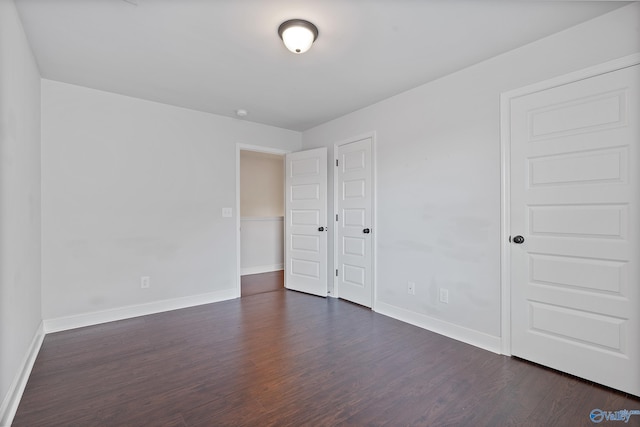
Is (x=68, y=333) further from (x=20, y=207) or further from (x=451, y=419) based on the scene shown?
(x=451, y=419)

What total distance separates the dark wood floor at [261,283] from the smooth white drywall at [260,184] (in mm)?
1281

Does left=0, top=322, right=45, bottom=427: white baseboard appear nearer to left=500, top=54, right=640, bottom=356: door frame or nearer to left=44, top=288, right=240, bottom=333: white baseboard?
left=44, top=288, right=240, bottom=333: white baseboard

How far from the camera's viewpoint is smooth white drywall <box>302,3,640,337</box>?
2.18 m

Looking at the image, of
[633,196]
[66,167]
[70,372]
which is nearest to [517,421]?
[633,196]

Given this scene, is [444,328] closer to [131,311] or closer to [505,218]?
[505,218]

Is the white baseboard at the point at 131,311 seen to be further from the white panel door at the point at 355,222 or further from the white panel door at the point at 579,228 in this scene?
the white panel door at the point at 579,228

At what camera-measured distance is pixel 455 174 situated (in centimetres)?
282

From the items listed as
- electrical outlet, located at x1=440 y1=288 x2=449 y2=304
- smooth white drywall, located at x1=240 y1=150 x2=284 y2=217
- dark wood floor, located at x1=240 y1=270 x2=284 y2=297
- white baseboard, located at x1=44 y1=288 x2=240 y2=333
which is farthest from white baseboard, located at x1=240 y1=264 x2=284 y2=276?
electrical outlet, located at x1=440 y1=288 x2=449 y2=304

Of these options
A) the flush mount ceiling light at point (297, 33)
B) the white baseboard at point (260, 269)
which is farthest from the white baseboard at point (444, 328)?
the white baseboard at point (260, 269)

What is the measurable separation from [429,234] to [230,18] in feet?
8.28

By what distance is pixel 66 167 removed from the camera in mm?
3021

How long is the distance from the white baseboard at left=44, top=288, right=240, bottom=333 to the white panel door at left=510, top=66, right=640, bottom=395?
11.0 feet

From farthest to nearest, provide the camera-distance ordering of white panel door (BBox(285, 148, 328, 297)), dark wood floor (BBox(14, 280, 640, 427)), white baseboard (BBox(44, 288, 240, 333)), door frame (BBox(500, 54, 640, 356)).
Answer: white panel door (BBox(285, 148, 328, 297)) < white baseboard (BBox(44, 288, 240, 333)) < door frame (BBox(500, 54, 640, 356)) < dark wood floor (BBox(14, 280, 640, 427))

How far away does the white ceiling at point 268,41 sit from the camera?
1916mm
